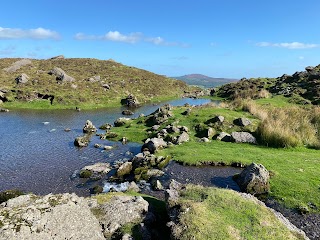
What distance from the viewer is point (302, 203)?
2275cm

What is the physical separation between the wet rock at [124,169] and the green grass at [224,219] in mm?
13375

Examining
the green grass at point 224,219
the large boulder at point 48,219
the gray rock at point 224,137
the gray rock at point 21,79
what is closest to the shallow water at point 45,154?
the gray rock at point 224,137

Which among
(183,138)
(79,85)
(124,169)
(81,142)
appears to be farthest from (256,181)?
(79,85)

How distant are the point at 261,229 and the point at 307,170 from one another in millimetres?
15731

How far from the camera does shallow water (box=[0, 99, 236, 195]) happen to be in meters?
28.6

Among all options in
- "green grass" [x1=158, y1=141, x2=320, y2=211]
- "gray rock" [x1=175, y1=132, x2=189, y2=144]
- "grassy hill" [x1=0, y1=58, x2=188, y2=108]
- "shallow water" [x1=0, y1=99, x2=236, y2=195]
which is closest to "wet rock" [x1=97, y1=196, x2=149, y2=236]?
"shallow water" [x1=0, y1=99, x2=236, y2=195]

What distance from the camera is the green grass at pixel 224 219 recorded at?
1387 centimetres

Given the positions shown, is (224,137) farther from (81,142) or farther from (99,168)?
(81,142)

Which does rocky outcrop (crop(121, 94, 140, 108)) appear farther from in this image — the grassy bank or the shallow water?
the grassy bank

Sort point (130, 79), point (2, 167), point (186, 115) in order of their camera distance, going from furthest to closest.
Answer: point (130, 79), point (186, 115), point (2, 167)

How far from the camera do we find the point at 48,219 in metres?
13.8

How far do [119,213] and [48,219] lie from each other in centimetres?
389

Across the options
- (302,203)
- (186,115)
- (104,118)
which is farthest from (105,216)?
(104,118)

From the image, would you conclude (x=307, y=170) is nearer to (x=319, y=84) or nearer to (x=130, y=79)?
(x=319, y=84)
